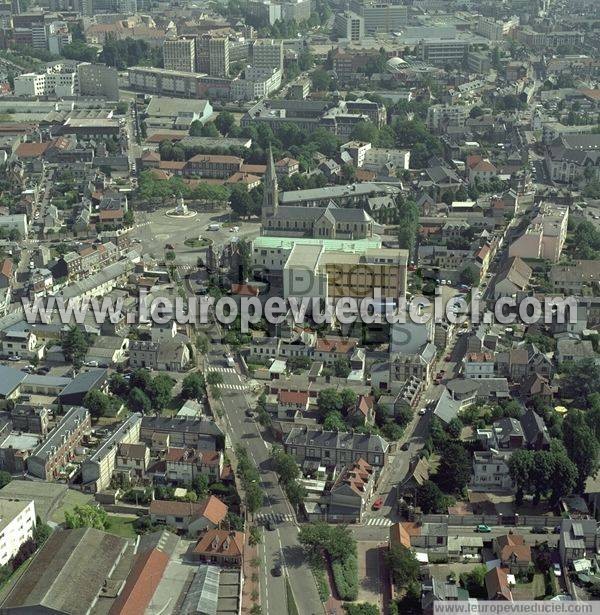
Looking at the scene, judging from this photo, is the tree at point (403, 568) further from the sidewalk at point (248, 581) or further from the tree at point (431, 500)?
the sidewalk at point (248, 581)

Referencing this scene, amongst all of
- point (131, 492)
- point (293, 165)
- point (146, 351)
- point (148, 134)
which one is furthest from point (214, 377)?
point (148, 134)

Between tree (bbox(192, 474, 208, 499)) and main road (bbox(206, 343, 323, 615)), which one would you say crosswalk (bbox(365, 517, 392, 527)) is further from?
tree (bbox(192, 474, 208, 499))

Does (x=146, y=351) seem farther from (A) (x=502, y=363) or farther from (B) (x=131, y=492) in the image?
(A) (x=502, y=363)

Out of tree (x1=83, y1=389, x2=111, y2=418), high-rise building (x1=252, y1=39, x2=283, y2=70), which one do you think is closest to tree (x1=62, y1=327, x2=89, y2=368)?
tree (x1=83, y1=389, x2=111, y2=418)

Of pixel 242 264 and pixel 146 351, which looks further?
pixel 242 264

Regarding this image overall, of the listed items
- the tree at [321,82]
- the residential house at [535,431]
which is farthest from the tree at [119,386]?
the tree at [321,82]
